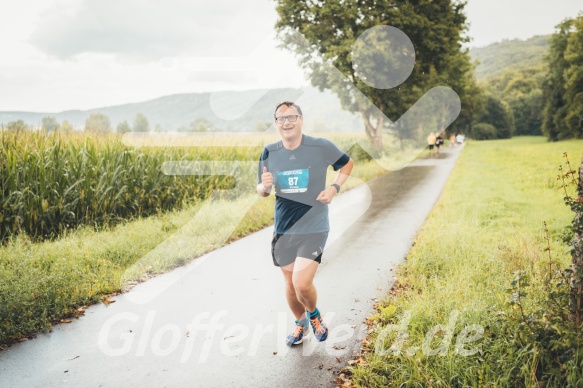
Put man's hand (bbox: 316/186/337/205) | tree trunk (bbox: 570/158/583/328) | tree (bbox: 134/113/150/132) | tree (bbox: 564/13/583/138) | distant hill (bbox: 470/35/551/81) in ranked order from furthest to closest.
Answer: distant hill (bbox: 470/35/551/81)
tree (bbox: 564/13/583/138)
tree (bbox: 134/113/150/132)
man's hand (bbox: 316/186/337/205)
tree trunk (bbox: 570/158/583/328)

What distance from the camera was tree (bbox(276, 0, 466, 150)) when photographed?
77.0 feet

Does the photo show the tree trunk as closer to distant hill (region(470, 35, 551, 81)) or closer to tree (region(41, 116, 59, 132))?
tree (region(41, 116, 59, 132))

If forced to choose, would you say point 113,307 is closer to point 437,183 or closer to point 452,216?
point 452,216

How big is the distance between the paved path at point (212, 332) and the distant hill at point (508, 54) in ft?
479

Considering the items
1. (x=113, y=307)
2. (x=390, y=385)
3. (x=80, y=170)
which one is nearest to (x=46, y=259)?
(x=113, y=307)

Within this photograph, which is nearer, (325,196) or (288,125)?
(325,196)

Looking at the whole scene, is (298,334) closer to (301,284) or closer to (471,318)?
(301,284)

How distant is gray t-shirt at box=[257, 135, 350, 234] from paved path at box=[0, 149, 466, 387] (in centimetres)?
115

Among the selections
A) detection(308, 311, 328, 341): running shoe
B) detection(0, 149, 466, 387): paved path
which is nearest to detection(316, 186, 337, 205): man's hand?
detection(308, 311, 328, 341): running shoe

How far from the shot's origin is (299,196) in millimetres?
3666

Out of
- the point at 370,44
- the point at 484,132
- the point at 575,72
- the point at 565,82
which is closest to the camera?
the point at 370,44

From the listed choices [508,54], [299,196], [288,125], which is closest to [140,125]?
[288,125]

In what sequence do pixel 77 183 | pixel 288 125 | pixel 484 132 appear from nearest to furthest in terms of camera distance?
pixel 288 125 → pixel 77 183 → pixel 484 132

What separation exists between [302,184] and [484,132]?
318ft
